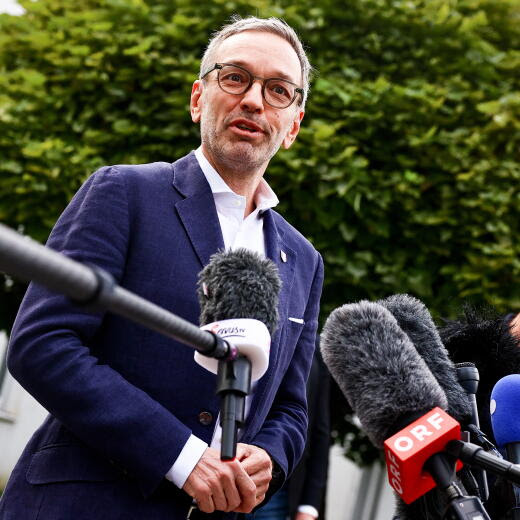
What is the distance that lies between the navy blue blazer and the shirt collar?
0.21 ft

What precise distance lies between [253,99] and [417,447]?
1283 mm

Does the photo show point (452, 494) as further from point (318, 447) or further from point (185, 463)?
point (318, 447)

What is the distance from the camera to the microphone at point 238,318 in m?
1.66

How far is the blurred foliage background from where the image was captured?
578 centimetres

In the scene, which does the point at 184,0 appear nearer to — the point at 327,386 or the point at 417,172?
the point at 417,172

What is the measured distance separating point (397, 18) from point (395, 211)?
1.61 meters

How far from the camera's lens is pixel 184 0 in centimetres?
648

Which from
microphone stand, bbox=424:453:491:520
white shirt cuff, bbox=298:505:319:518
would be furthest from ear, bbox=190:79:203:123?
white shirt cuff, bbox=298:505:319:518

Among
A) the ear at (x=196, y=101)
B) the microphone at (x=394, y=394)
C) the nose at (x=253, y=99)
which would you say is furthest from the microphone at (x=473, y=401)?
the ear at (x=196, y=101)

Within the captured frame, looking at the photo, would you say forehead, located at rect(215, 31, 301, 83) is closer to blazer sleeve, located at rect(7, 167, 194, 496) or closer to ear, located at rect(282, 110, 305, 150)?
ear, located at rect(282, 110, 305, 150)

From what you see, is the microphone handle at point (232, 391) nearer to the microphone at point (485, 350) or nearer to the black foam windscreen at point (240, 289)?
the black foam windscreen at point (240, 289)

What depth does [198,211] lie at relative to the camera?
2.58m

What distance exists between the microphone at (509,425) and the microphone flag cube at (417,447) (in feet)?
1.07

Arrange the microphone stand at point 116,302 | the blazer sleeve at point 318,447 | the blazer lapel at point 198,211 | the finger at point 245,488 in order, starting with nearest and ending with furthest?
the microphone stand at point 116,302, the finger at point 245,488, the blazer lapel at point 198,211, the blazer sleeve at point 318,447
